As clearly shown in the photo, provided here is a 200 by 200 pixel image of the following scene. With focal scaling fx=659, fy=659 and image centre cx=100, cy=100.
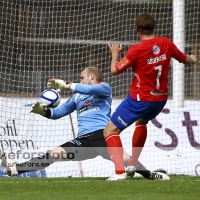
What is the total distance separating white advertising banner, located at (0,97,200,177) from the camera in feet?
35.5

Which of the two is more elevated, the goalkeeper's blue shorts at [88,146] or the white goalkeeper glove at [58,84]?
the white goalkeeper glove at [58,84]

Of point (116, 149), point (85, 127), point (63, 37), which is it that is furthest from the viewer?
point (63, 37)

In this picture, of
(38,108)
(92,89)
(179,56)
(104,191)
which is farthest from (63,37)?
(104,191)

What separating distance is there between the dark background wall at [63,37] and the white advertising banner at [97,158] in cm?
58

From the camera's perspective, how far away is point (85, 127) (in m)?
8.46

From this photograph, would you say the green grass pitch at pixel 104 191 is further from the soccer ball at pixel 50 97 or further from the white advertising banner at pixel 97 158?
the white advertising banner at pixel 97 158

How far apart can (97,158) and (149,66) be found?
3911mm

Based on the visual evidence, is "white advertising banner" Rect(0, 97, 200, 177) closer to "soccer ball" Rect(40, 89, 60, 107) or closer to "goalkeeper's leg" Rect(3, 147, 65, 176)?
"goalkeeper's leg" Rect(3, 147, 65, 176)

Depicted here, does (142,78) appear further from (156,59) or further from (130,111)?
(130,111)

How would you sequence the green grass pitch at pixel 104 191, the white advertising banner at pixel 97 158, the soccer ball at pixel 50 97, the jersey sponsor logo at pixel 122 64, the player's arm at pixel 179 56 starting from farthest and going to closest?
the white advertising banner at pixel 97 158, the soccer ball at pixel 50 97, the player's arm at pixel 179 56, the jersey sponsor logo at pixel 122 64, the green grass pitch at pixel 104 191

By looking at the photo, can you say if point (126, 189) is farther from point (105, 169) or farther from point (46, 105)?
point (105, 169)

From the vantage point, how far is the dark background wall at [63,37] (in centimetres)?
1158

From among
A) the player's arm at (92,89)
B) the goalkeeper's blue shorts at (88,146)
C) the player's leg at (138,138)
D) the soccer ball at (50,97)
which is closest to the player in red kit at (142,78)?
the player's leg at (138,138)

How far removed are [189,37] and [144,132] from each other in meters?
5.86
